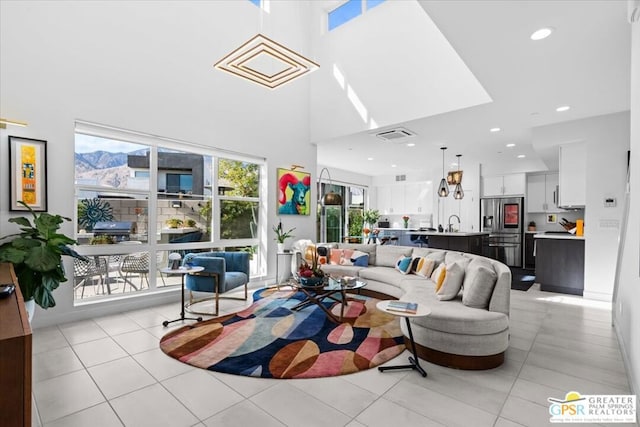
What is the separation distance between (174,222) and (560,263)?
6.76 meters

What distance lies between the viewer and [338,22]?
6.55 metres

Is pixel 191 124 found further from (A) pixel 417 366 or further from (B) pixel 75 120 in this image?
(A) pixel 417 366

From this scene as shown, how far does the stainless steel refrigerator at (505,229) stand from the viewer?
28.6ft

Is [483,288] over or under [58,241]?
under

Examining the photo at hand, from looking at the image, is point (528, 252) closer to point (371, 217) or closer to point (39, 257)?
point (371, 217)

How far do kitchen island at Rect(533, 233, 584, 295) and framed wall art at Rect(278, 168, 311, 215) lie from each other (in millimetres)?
4631

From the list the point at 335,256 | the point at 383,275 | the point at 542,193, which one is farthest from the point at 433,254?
the point at 542,193

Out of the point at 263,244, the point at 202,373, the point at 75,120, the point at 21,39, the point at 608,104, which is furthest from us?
the point at 263,244

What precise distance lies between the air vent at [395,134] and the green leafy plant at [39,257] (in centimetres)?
510

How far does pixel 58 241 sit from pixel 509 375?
14.5 feet

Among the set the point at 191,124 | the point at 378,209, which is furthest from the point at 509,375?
the point at 378,209

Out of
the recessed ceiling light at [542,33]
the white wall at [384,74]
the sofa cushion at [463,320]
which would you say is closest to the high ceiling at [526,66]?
the recessed ceiling light at [542,33]

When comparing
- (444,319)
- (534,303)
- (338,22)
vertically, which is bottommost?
(534,303)

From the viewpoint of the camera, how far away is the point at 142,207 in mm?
4711
